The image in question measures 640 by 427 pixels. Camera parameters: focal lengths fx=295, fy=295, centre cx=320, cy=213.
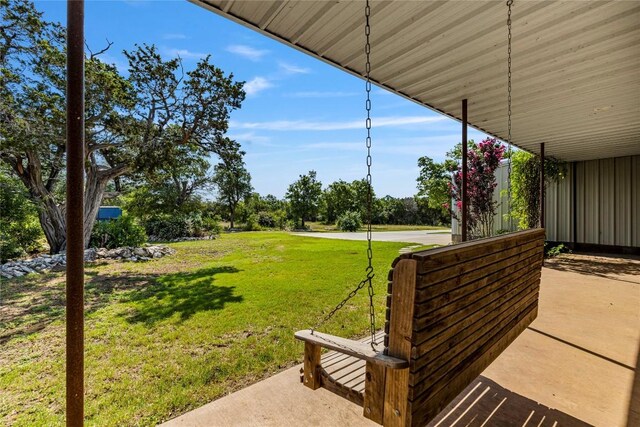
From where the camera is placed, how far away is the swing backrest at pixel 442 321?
1.23 meters

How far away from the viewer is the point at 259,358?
2844 millimetres

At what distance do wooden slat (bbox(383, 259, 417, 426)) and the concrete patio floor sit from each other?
795 millimetres

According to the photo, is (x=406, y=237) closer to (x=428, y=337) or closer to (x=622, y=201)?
(x=622, y=201)

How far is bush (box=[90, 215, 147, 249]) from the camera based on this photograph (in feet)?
31.5

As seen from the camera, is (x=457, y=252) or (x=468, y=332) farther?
(x=468, y=332)

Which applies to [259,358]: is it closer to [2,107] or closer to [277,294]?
[277,294]

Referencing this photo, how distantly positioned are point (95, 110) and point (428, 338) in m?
9.92

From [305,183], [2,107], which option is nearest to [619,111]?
[2,107]

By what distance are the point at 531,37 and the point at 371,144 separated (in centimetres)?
218

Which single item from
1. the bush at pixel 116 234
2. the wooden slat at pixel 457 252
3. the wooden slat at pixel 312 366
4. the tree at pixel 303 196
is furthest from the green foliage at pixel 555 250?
the tree at pixel 303 196

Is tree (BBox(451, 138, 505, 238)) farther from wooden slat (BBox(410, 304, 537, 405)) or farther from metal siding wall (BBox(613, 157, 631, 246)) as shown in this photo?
wooden slat (BBox(410, 304, 537, 405))

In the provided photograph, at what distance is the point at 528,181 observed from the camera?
9.23 m

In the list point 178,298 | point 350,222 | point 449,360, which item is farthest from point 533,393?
point 350,222

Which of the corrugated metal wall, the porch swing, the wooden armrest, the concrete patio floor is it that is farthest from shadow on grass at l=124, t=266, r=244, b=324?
the corrugated metal wall
